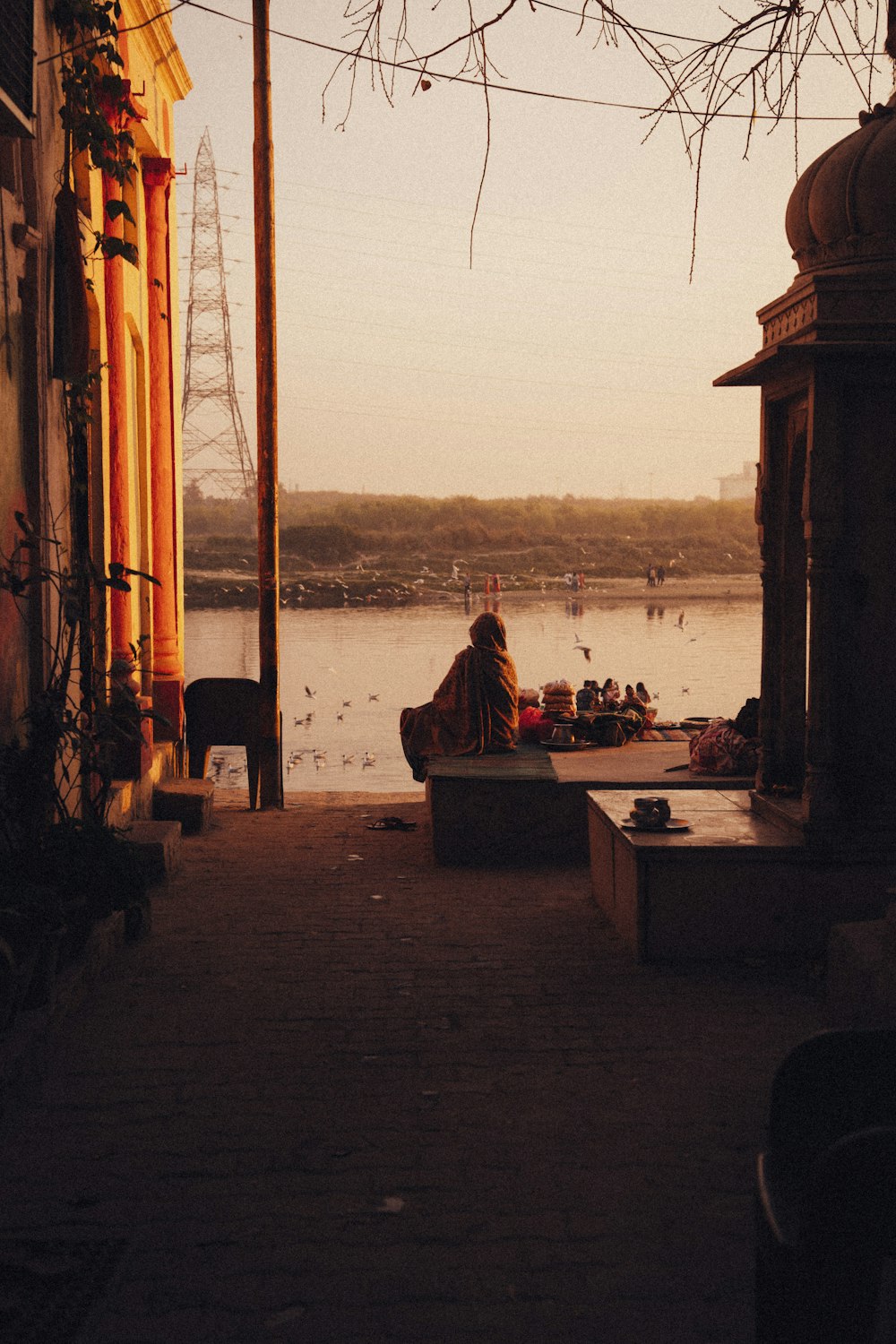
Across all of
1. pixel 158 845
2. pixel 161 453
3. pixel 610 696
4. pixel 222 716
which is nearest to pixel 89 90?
pixel 158 845

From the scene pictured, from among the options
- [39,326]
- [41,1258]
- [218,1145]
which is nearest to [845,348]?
[39,326]

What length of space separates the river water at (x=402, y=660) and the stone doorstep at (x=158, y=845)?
591cm

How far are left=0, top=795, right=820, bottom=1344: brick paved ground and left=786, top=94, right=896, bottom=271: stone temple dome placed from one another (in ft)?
→ 11.7

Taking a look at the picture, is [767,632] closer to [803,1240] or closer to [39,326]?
[39,326]

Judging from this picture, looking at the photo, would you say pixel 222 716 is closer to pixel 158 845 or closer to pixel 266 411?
pixel 266 411

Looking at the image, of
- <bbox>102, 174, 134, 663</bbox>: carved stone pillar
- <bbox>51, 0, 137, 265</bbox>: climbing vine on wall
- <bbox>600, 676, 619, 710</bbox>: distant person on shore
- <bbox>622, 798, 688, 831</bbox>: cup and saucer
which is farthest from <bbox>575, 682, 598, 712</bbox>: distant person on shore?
<bbox>51, 0, 137, 265</bbox>: climbing vine on wall

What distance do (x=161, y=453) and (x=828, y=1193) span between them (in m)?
10.2

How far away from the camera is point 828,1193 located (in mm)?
2217

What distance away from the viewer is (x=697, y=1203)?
3.66 metres

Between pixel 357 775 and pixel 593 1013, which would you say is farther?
pixel 357 775

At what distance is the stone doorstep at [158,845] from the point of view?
25.3 ft

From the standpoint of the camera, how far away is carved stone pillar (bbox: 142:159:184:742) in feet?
36.6

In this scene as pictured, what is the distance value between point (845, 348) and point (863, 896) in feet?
8.43

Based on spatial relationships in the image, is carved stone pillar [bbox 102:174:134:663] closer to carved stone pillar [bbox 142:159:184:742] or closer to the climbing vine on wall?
carved stone pillar [bbox 142:159:184:742]
